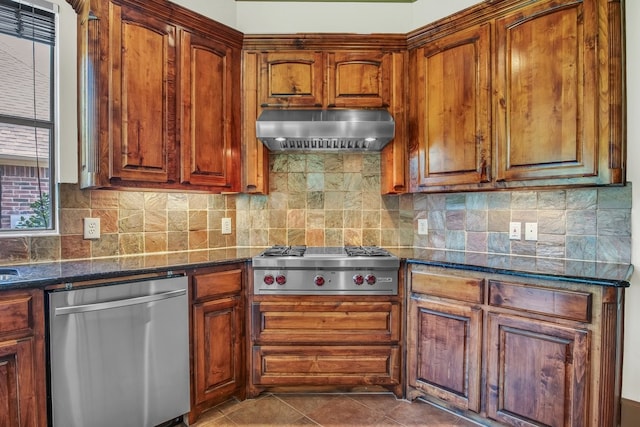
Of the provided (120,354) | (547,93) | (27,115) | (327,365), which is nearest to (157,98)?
(27,115)

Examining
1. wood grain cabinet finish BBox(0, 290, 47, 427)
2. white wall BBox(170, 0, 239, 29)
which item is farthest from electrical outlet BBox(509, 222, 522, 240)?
wood grain cabinet finish BBox(0, 290, 47, 427)

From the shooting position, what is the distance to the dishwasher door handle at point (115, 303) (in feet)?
4.69

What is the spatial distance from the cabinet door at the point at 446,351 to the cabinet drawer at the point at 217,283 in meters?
1.09

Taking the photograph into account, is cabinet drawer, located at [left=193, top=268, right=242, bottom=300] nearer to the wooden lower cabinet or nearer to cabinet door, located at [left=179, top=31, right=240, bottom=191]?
the wooden lower cabinet

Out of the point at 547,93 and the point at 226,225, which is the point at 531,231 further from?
the point at 226,225

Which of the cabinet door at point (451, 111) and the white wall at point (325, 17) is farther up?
the white wall at point (325, 17)

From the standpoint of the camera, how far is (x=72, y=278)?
4.73ft

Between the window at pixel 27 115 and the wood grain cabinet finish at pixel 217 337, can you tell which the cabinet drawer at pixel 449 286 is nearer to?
the wood grain cabinet finish at pixel 217 337

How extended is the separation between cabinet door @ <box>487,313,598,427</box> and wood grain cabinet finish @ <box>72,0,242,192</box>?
190cm

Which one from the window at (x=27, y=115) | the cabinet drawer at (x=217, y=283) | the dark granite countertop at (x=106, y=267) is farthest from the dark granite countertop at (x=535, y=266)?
the window at (x=27, y=115)

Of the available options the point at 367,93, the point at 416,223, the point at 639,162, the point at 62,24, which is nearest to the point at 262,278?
the point at 416,223

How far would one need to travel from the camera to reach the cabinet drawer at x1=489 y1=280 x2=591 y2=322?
1.45 meters

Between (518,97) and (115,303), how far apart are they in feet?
7.81

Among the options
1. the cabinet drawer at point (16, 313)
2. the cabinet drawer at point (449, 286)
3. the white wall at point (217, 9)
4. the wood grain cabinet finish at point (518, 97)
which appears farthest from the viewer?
the white wall at point (217, 9)
